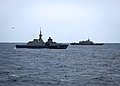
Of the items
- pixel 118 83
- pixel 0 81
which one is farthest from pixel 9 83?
pixel 118 83

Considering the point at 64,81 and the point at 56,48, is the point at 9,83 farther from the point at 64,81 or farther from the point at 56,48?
the point at 56,48

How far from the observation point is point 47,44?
19662cm

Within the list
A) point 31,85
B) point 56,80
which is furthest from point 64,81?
point 31,85

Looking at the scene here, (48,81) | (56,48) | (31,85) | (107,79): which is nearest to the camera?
(31,85)

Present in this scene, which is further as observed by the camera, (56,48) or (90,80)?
(56,48)

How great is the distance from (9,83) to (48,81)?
563cm

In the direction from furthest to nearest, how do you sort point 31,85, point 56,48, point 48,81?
point 56,48, point 48,81, point 31,85

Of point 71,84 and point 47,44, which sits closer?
point 71,84

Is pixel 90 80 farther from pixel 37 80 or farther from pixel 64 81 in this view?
pixel 37 80

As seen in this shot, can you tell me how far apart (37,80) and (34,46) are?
148 m

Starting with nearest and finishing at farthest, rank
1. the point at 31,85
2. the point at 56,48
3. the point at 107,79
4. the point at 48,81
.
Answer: the point at 31,85, the point at 48,81, the point at 107,79, the point at 56,48

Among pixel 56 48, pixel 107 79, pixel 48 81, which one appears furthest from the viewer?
pixel 56 48

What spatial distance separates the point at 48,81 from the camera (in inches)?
1789

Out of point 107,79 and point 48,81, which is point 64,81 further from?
point 107,79
